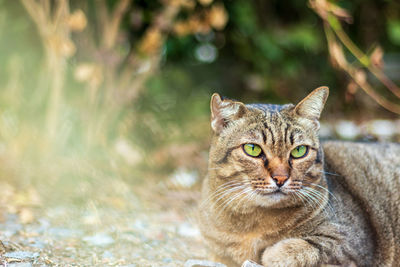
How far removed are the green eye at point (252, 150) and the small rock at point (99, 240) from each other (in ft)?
3.54

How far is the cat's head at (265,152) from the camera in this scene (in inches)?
88.0

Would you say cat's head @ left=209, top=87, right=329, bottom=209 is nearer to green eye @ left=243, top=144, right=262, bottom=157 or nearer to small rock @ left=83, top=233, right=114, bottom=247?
green eye @ left=243, top=144, right=262, bottom=157

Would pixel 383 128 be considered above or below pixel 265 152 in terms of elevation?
above

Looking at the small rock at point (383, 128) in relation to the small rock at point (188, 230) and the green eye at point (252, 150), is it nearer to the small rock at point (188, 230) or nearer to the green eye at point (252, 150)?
the small rock at point (188, 230)

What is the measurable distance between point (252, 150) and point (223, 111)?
274 millimetres

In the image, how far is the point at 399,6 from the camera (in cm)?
539

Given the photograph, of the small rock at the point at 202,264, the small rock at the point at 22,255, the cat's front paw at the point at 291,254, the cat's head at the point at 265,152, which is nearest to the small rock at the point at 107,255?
the small rock at the point at 22,255

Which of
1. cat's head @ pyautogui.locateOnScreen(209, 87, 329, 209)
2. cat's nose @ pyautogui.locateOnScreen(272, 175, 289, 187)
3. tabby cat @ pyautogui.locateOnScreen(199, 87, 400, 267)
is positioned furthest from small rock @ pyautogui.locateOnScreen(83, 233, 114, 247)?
cat's nose @ pyautogui.locateOnScreen(272, 175, 289, 187)

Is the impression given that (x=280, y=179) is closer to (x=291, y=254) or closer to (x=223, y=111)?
(x=291, y=254)

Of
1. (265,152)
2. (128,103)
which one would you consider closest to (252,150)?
(265,152)

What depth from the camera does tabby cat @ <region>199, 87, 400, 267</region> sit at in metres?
2.25

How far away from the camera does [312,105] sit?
2.40 metres

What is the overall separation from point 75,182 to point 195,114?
4.96 feet

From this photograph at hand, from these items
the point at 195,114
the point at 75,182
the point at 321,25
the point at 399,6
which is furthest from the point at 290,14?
the point at 75,182
